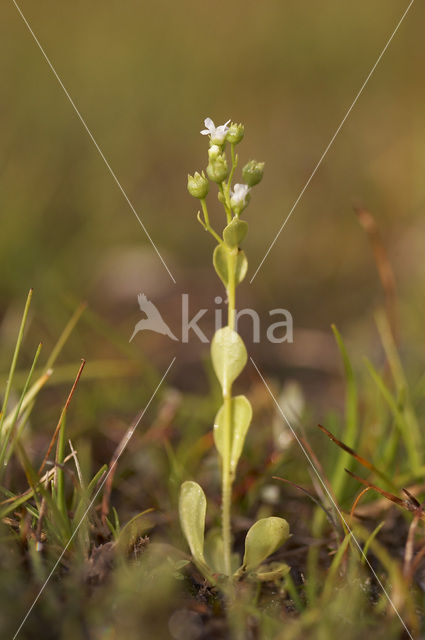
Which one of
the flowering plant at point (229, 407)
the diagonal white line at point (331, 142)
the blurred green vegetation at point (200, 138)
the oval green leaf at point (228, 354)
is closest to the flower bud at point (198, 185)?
the flowering plant at point (229, 407)

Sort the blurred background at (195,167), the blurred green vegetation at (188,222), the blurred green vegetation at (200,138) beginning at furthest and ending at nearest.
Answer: the blurred green vegetation at (200,138)
the blurred background at (195,167)
the blurred green vegetation at (188,222)

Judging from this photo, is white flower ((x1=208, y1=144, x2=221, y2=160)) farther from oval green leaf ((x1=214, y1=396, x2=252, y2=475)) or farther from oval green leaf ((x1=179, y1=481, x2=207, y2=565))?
oval green leaf ((x1=179, y1=481, x2=207, y2=565))

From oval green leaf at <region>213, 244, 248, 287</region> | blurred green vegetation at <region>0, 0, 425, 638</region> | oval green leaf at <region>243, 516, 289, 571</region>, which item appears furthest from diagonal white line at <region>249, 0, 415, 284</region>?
oval green leaf at <region>243, 516, 289, 571</region>

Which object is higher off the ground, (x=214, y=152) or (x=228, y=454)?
(x=214, y=152)

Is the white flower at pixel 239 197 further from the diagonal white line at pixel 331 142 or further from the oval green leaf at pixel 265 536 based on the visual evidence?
the diagonal white line at pixel 331 142

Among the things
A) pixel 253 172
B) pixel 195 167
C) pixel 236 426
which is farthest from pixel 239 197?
pixel 195 167

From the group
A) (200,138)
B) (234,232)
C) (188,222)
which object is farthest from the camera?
(200,138)

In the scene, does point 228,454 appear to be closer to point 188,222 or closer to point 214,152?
point 214,152
